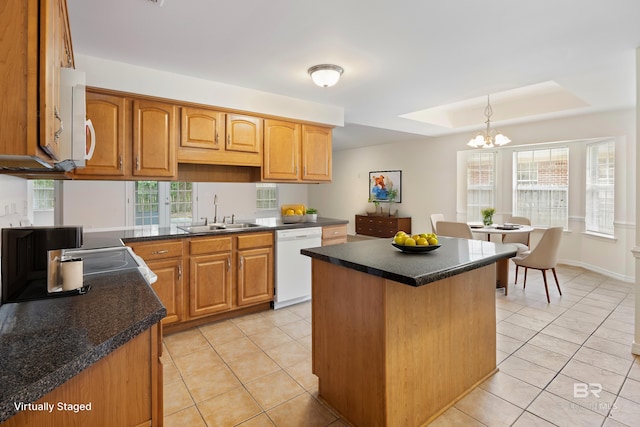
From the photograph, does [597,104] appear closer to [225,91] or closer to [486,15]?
[486,15]

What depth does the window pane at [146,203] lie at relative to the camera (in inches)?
263

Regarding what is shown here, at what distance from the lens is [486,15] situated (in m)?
2.20

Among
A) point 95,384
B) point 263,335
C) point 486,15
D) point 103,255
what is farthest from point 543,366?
point 103,255

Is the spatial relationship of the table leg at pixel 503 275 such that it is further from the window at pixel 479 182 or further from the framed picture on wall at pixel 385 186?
the framed picture on wall at pixel 385 186

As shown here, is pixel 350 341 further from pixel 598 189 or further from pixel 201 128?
pixel 598 189

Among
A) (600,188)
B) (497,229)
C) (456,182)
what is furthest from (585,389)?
(456,182)

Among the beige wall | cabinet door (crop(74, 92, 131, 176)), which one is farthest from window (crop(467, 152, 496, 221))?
cabinet door (crop(74, 92, 131, 176))

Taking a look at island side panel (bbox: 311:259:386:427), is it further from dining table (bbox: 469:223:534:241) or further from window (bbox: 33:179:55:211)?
window (bbox: 33:179:55:211)

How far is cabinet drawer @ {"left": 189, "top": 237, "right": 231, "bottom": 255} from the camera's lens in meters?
3.16

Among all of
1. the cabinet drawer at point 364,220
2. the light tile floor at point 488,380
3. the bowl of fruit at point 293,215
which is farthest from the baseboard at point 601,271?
the bowl of fruit at point 293,215

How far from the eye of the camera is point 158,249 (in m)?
2.98

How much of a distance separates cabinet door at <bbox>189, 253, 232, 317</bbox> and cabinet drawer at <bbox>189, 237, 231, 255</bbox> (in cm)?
5

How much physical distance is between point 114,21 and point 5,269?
1.80 m

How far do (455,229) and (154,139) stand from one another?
369cm
